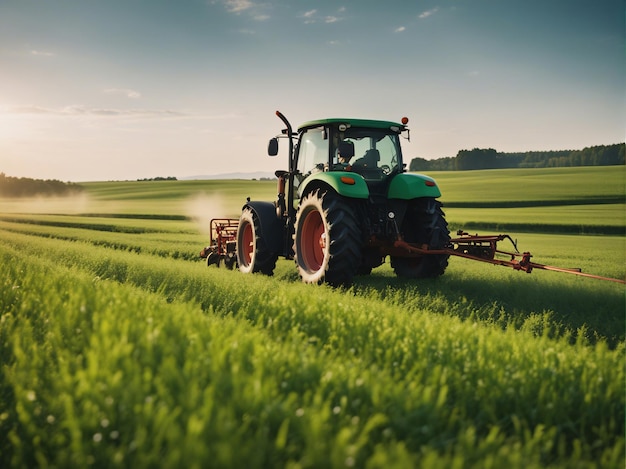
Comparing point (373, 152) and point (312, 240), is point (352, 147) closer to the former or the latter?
point (373, 152)

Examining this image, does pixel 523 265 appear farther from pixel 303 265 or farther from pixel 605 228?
pixel 605 228

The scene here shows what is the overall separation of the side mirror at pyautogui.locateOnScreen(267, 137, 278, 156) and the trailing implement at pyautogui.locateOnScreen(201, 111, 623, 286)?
0.02 m

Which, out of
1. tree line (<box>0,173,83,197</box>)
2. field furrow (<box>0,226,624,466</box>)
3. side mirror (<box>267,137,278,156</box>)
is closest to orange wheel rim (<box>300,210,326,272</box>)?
side mirror (<box>267,137,278,156</box>)

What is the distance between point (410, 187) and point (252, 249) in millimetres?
3851

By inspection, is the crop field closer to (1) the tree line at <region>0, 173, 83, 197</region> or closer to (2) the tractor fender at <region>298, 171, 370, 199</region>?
(2) the tractor fender at <region>298, 171, 370, 199</region>

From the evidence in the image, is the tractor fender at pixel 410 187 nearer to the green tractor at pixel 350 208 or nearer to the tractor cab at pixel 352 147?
the green tractor at pixel 350 208

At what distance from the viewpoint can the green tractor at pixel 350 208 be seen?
26.4ft

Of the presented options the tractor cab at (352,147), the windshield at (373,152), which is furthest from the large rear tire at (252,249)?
the windshield at (373,152)

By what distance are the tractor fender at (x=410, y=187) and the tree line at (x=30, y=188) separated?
179 feet

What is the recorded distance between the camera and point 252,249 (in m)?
11.2

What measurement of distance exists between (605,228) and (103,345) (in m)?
20.8

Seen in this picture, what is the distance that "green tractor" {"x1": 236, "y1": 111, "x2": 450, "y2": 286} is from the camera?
8.04 metres

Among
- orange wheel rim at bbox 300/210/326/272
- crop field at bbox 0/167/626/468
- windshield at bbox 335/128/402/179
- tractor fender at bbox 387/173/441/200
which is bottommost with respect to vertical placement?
crop field at bbox 0/167/626/468

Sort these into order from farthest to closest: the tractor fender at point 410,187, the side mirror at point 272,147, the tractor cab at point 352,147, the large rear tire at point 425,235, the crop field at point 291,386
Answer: the side mirror at point 272,147 → the tractor cab at point 352,147 → the large rear tire at point 425,235 → the tractor fender at point 410,187 → the crop field at point 291,386
